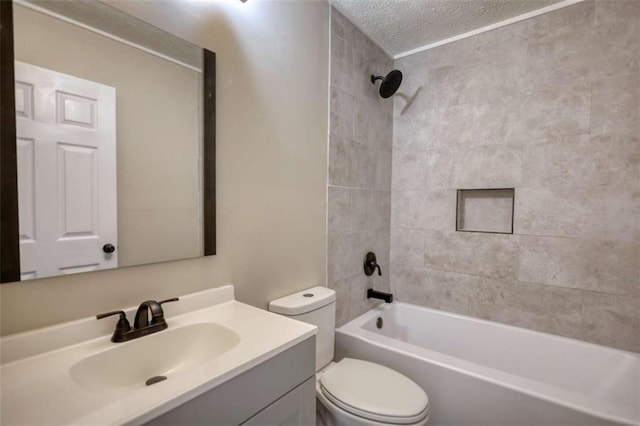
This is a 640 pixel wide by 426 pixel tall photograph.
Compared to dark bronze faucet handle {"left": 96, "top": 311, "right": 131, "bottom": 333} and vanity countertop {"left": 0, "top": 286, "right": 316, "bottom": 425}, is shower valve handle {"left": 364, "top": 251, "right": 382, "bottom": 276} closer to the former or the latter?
vanity countertop {"left": 0, "top": 286, "right": 316, "bottom": 425}

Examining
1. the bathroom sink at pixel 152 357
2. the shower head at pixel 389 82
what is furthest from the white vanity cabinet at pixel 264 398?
the shower head at pixel 389 82

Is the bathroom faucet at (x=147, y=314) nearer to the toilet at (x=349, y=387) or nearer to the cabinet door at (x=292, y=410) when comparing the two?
the cabinet door at (x=292, y=410)

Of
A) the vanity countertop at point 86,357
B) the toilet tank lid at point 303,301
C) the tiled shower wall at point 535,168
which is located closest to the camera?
the vanity countertop at point 86,357

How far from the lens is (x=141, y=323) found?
91 cm

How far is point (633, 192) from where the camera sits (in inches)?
62.6

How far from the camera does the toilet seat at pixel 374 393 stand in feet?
3.77

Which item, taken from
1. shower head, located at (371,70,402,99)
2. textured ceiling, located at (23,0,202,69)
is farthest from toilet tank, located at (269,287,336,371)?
shower head, located at (371,70,402,99)

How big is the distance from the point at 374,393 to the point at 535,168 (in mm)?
1675

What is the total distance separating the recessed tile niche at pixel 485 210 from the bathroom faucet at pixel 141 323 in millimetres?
1977

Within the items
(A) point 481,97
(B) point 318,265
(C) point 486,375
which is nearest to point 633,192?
(A) point 481,97

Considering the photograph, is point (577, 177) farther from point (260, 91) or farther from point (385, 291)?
point (260, 91)

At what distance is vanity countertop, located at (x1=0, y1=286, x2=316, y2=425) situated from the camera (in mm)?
561

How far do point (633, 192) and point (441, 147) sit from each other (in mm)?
1075

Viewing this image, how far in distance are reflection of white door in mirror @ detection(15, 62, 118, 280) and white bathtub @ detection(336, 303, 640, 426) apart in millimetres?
1413
